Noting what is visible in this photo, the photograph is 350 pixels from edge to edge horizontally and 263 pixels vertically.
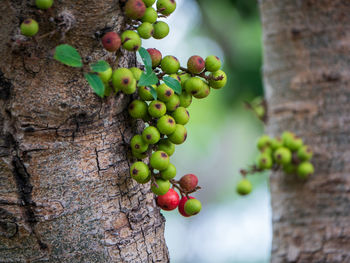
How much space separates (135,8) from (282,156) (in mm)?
1457

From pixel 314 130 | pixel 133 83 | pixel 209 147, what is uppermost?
pixel 133 83

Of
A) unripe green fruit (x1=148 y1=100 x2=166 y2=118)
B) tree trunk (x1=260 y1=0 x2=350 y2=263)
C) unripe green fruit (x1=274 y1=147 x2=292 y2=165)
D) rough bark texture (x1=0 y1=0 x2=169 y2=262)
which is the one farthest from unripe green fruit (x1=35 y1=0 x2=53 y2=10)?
tree trunk (x1=260 y1=0 x2=350 y2=263)

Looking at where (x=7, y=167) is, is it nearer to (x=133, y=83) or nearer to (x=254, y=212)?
(x=133, y=83)

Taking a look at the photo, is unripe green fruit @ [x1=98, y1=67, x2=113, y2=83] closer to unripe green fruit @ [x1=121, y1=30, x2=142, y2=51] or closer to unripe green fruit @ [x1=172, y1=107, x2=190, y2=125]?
unripe green fruit @ [x1=121, y1=30, x2=142, y2=51]

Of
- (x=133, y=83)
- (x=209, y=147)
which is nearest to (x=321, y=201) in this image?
(x=133, y=83)

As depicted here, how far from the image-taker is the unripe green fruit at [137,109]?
44.7 inches

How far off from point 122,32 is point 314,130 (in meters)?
1.59

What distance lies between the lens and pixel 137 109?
1134mm

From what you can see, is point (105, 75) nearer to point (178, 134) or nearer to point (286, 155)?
point (178, 134)

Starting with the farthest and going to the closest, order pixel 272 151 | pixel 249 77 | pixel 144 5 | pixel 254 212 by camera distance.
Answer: pixel 254 212 → pixel 249 77 → pixel 272 151 → pixel 144 5

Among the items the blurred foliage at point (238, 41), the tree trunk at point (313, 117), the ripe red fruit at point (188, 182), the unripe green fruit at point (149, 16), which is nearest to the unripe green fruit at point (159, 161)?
the ripe red fruit at point (188, 182)

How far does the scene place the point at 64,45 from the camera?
37.4 inches

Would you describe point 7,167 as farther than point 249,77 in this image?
No

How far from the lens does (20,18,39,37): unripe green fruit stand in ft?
3.07
